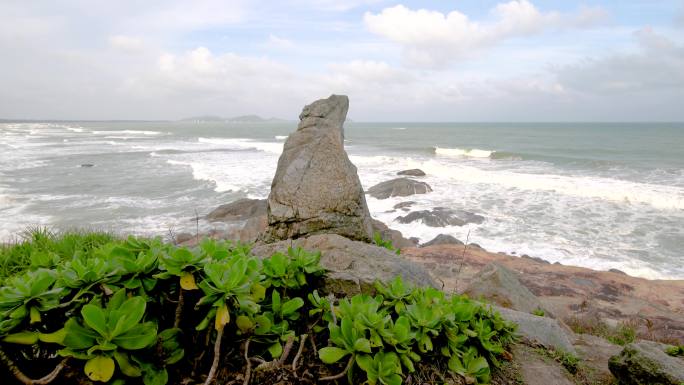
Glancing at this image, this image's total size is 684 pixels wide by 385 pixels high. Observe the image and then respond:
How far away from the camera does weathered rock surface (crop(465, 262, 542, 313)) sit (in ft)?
19.2

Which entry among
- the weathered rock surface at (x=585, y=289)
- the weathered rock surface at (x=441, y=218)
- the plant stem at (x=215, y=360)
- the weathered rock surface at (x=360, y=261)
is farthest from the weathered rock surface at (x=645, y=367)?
the weathered rock surface at (x=441, y=218)

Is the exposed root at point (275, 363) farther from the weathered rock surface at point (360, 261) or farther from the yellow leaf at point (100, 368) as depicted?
the weathered rock surface at point (360, 261)

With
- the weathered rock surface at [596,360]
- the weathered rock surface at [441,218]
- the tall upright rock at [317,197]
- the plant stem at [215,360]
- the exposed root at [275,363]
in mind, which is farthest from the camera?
the weathered rock surface at [441,218]

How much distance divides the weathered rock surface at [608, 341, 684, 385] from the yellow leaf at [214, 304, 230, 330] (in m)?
2.46

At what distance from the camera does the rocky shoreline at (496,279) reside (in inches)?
106

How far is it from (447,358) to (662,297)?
32.1 ft

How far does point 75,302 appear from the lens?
5.33 ft

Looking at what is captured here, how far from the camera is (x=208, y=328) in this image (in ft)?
5.85

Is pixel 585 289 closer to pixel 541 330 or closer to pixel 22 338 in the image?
pixel 541 330

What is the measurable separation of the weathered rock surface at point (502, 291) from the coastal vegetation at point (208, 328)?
388cm

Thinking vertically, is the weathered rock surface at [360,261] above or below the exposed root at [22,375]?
below

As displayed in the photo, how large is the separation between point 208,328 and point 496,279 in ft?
17.2

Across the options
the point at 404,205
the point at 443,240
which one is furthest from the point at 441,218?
the point at 443,240

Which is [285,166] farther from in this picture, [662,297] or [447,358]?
[662,297]
